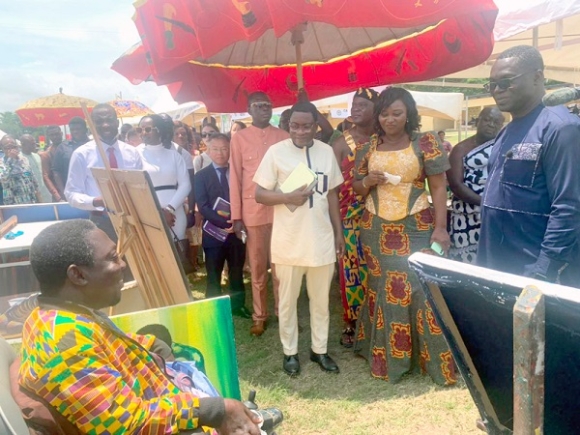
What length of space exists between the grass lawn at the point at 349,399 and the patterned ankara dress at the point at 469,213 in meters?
1.06

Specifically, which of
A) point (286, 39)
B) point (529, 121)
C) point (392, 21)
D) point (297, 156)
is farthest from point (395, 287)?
point (286, 39)

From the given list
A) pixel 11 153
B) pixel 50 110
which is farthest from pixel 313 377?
pixel 50 110

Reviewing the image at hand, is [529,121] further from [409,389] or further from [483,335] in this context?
[409,389]

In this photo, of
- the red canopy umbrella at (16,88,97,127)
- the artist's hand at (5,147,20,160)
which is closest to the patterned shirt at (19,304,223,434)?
the artist's hand at (5,147,20,160)

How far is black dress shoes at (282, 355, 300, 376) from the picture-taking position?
3.47 m

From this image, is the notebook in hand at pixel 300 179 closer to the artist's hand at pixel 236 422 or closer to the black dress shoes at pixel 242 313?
the artist's hand at pixel 236 422

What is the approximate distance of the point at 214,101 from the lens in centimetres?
524

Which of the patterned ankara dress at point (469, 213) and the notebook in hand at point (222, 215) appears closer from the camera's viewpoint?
the patterned ankara dress at point (469, 213)

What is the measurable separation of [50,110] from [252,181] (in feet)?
43.4

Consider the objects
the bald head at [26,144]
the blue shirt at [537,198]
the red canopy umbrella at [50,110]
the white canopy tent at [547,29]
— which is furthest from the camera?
the red canopy umbrella at [50,110]

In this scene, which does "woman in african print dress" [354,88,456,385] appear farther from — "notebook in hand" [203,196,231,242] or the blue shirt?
"notebook in hand" [203,196,231,242]

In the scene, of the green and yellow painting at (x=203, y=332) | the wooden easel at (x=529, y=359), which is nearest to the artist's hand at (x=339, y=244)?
the green and yellow painting at (x=203, y=332)

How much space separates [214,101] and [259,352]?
2.82m

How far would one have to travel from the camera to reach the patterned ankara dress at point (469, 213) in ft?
11.7
